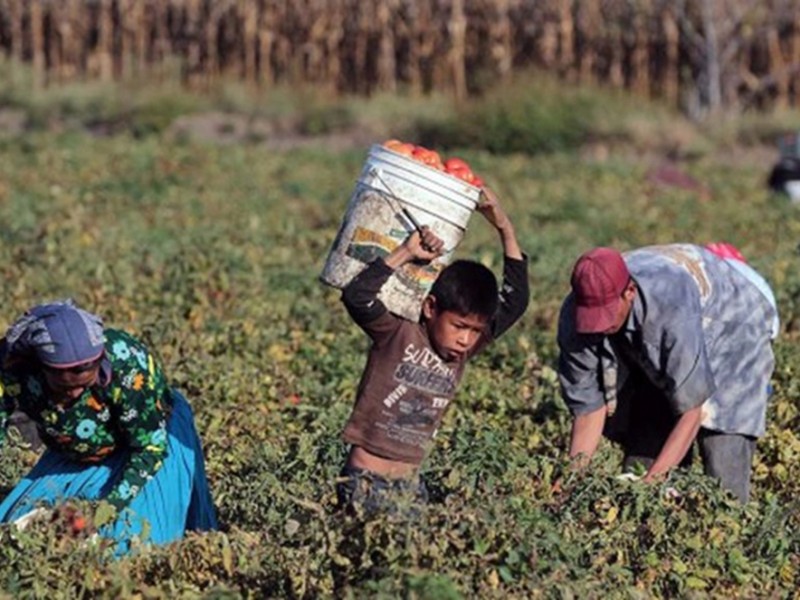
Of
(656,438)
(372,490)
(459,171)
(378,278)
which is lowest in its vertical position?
(656,438)

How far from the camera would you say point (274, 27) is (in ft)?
97.5

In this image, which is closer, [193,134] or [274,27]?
[193,134]

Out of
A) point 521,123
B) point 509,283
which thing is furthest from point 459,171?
point 521,123

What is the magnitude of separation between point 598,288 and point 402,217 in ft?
2.13

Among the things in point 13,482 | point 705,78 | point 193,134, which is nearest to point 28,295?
point 13,482

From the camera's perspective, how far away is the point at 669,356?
20.6ft

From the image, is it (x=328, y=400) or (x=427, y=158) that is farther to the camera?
(x=328, y=400)

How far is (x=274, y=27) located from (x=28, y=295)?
1897 centimetres

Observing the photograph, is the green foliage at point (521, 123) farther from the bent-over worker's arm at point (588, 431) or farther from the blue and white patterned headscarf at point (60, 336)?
the blue and white patterned headscarf at point (60, 336)

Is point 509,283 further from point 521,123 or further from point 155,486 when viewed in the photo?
point 521,123

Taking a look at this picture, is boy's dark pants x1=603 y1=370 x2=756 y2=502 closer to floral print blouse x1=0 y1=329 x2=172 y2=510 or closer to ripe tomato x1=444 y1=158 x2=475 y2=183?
ripe tomato x1=444 y1=158 x2=475 y2=183

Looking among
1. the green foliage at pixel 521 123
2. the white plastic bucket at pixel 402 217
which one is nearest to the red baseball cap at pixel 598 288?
the white plastic bucket at pixel 402 217

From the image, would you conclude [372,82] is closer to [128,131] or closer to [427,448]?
[128,131]

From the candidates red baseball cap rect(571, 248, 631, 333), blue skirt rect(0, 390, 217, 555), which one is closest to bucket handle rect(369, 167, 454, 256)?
red baseball cap rect(571, 248, 631, 333)
